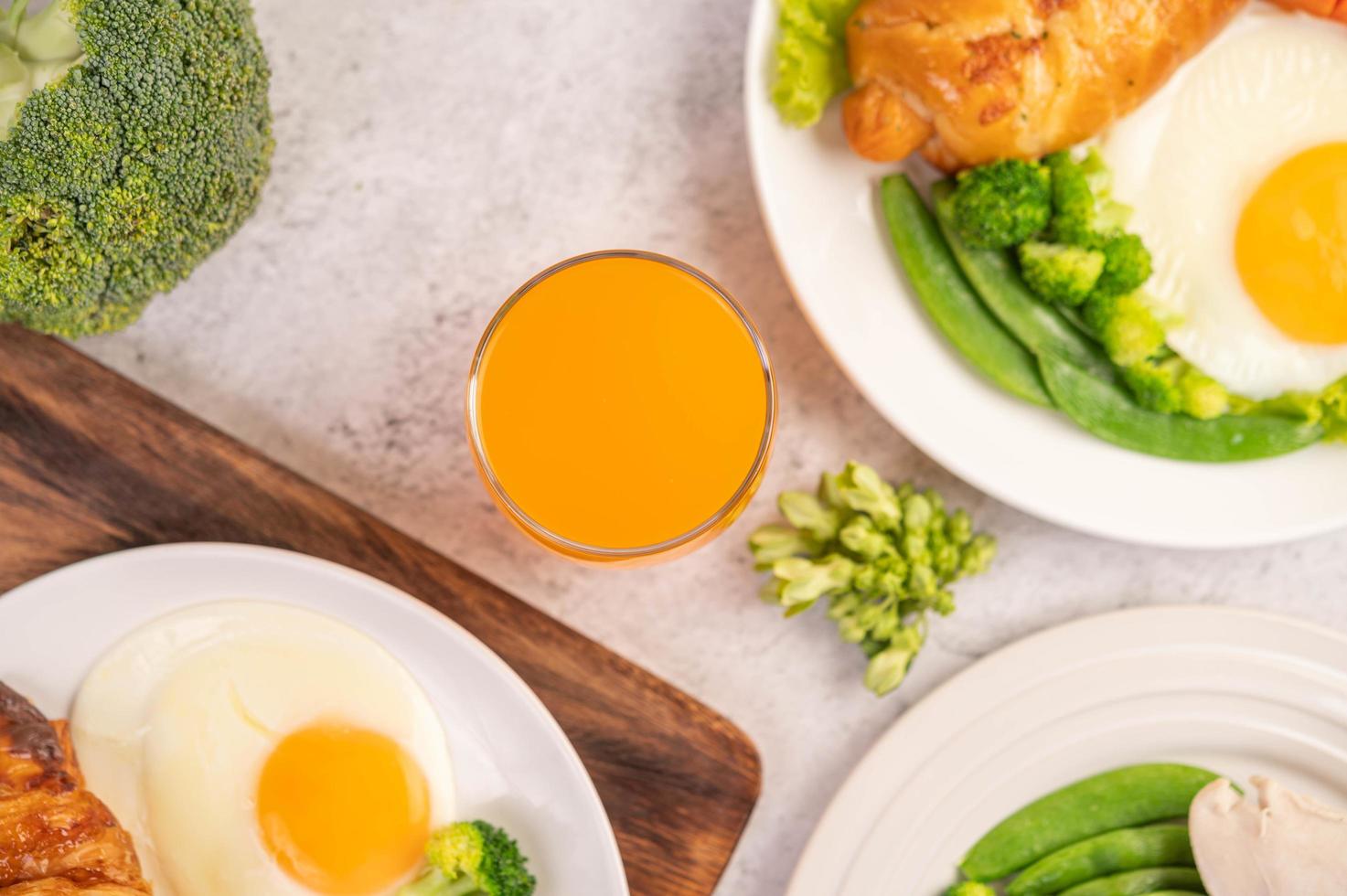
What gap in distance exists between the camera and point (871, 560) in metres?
2.03

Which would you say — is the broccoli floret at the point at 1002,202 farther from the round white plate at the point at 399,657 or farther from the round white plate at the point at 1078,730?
the round white plate at the point at 399,657

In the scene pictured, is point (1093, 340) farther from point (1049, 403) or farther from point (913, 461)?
point (913, 461)

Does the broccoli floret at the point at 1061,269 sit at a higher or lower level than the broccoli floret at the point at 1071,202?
lower

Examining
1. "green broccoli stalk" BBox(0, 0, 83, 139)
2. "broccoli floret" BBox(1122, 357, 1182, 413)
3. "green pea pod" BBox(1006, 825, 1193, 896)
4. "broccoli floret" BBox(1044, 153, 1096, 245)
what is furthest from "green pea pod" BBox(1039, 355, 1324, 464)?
"green broccoli stalk" BBox(0, 0, 83, 139)

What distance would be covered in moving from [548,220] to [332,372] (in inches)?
19.8

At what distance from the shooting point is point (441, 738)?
188 centimetres

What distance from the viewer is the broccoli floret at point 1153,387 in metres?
2.00

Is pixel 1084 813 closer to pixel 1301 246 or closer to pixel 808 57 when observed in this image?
pixel 1301 246

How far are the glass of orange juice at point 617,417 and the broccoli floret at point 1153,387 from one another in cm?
74

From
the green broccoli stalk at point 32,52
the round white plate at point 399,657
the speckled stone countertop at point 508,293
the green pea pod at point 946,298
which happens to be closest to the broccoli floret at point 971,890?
the speckled stone countertop at point 508,293

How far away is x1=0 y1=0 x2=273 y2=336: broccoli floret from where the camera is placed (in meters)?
1.57

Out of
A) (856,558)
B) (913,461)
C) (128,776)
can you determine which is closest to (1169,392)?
(913,461)

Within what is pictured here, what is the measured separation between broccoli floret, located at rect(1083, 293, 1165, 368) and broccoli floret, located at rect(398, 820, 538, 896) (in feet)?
4.55

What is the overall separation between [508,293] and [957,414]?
88 cm
